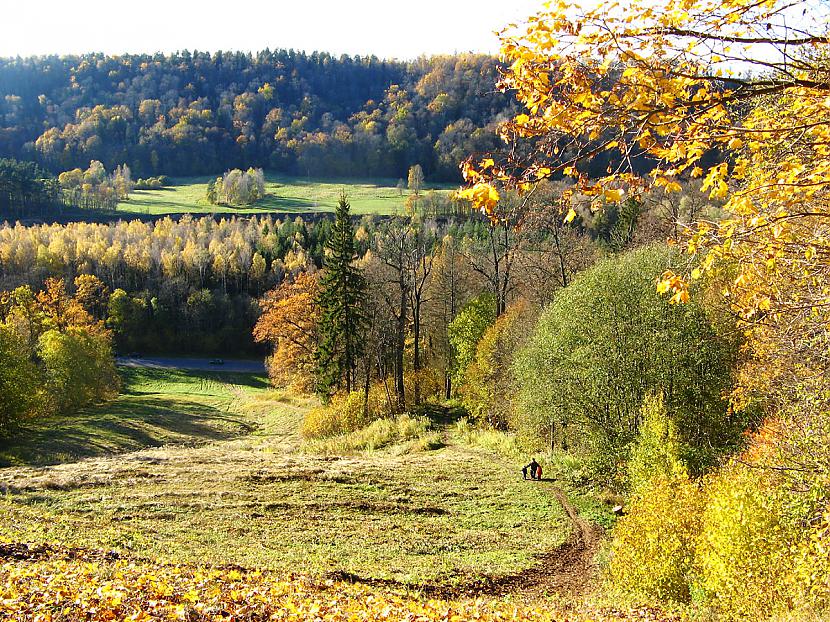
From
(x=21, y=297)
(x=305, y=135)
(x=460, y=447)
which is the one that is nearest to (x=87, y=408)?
(x=21, y=297)

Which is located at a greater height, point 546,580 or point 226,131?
point 226,131

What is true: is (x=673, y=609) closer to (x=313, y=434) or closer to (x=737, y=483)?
(x=737, y=483)

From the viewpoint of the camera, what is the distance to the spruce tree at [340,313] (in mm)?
40406

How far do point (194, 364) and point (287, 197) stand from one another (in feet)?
289

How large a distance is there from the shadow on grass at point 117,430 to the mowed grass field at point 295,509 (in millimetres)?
261

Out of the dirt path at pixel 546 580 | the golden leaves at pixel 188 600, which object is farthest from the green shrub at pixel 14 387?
the dirt path at pixel 546 580

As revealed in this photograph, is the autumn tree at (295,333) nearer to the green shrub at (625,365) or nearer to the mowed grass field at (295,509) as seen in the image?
the mowed grass field at (295,509)

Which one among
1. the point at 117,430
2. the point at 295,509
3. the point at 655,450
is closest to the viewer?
the point at 655,450

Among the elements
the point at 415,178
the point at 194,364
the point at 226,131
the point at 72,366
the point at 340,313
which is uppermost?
the point at 226,131

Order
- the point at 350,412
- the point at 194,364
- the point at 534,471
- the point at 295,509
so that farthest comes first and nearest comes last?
the point at 194,364, the point at 350,412, the point at 534,471, the point at 295,509

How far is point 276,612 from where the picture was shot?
28.1ft

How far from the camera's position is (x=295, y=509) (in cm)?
1956

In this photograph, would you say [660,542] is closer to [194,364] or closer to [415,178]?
[194,364]

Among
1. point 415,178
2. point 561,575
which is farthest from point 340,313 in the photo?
point 415,178
